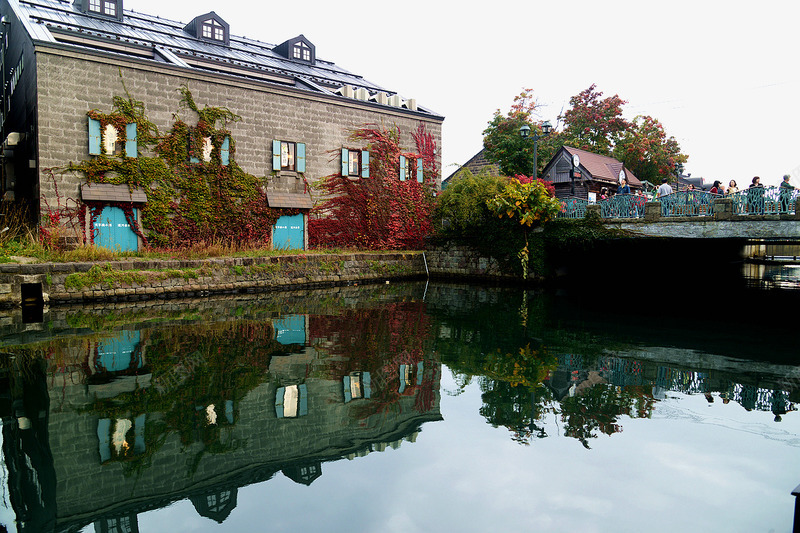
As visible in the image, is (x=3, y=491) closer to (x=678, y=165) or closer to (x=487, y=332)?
(x=487, y=332)

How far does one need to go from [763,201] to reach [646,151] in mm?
27252

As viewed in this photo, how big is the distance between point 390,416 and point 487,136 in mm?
35885

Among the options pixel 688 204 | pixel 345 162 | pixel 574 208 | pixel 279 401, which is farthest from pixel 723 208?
pixel 279 401

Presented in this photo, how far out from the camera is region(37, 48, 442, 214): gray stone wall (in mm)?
18547

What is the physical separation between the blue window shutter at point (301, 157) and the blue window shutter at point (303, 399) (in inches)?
710

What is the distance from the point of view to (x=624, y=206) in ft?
68.8

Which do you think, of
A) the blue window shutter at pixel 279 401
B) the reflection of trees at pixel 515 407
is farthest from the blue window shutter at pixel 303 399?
the reflection of trees at pixel 515 407

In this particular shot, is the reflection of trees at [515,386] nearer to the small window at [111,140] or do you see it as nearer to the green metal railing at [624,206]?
the green metal railing at [624,206]

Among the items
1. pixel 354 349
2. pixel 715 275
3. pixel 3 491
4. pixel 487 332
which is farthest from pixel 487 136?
pixel 3 491

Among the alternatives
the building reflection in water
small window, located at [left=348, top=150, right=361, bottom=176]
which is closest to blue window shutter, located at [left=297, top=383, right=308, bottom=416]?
the building reflection in water

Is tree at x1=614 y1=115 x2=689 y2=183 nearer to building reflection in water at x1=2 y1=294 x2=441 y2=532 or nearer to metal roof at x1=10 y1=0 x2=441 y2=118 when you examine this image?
metal roof at x1=10 y1=0 x2=441 y2=118

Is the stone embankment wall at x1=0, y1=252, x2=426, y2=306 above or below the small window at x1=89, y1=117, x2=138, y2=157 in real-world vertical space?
below

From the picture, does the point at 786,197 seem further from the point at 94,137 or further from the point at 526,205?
the point at 94,137

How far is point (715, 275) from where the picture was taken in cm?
3228
